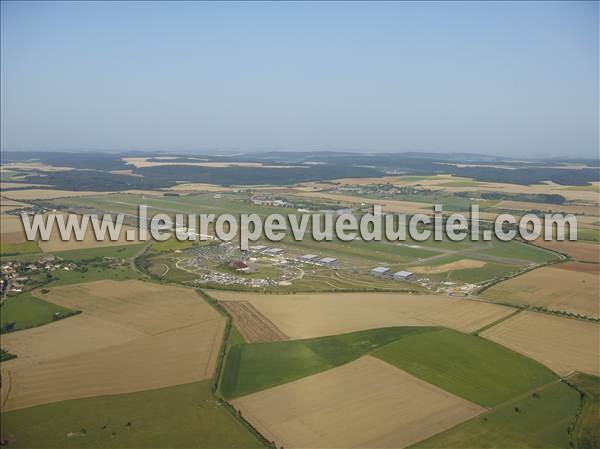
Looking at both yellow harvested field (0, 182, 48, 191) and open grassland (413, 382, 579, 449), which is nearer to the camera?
open grassland (413, 382, 579, 449)

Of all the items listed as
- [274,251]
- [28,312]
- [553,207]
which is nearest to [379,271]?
[274,251]

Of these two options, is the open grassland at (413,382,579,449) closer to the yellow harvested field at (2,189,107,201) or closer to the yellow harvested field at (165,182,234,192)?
the yellow harvested field at (2,189,107,201)

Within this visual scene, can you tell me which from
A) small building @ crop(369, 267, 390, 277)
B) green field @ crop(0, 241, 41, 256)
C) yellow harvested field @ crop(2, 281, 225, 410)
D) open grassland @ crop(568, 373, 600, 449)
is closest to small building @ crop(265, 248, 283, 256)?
small building @ crop(369, 267, 390, 277)

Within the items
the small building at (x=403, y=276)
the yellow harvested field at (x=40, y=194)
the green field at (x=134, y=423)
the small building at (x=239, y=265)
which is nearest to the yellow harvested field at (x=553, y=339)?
the small building at (x=403, y=276)

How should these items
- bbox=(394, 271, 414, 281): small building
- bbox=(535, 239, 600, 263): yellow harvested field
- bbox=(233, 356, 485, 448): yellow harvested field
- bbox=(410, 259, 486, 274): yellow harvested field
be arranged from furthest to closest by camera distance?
1. bbox=(535, 239, 600, 263): yellow harvested field
2. bbox=(410, 259, 486, 274): yellow harvested field
3. bbox=(394, 271, 414, 281): small building
4. bbox=(233, 356, 485, 448): yellow harvested field

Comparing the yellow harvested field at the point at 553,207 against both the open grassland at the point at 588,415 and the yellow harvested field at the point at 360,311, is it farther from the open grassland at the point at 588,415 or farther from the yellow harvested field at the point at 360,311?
the open grassland at the point at 588,415

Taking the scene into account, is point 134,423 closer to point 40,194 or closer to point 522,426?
point 522,426

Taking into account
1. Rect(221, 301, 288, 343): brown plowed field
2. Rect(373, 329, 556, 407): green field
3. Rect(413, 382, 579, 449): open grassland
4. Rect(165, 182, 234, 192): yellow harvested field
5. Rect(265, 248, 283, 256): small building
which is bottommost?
Rect(413, 382, 579, 449): open grassland
